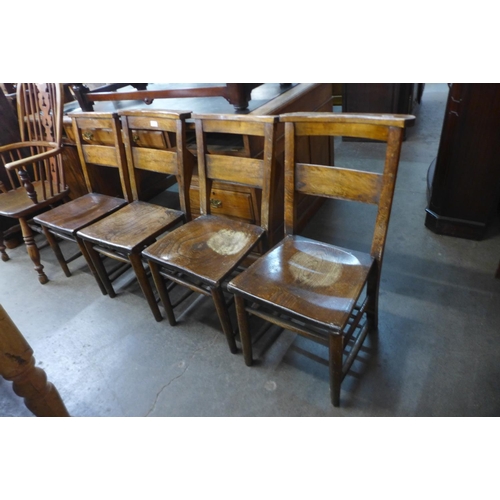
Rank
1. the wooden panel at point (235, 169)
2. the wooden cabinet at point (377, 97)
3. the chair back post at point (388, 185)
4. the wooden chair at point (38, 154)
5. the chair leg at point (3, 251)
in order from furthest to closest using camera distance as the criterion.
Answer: the wooden cabinet at point (377, 97), the chair leg at point (3, 251), the wooden chair at point (38, 154), the wooden panel at point (235, 169), the chair back post at point (388, 185)

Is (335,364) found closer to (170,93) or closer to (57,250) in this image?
(170,93)

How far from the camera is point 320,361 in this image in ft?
5.00

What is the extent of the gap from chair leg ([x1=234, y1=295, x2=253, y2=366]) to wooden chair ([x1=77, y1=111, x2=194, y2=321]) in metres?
0.59

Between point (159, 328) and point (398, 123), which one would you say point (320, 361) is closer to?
point (159, 328)

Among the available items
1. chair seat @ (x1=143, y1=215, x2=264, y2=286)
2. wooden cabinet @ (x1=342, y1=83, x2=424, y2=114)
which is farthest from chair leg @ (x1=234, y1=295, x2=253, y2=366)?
wooden cabinet @ (x1=342, y1=83, x2=424, y2=114)

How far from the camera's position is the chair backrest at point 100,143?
185 cm

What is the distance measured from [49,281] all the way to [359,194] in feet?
6.77

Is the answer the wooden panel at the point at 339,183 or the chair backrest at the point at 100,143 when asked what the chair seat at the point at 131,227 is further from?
the wooden panel at the point at 339,183

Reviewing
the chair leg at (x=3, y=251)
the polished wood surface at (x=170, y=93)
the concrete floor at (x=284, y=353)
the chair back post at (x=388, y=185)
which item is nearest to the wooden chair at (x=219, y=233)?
the concrete floor at (x=284, y=353)

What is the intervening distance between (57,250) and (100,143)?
28.9 inches

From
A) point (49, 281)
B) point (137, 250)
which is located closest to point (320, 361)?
point (137, 250)

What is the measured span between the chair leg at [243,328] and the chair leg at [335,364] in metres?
0.37

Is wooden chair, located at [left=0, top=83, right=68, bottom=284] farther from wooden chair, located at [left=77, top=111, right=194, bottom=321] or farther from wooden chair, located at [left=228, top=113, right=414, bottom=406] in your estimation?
wooden chair, located at [left=228, top=113, right=414, bottom=406]

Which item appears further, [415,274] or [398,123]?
[415,274]
